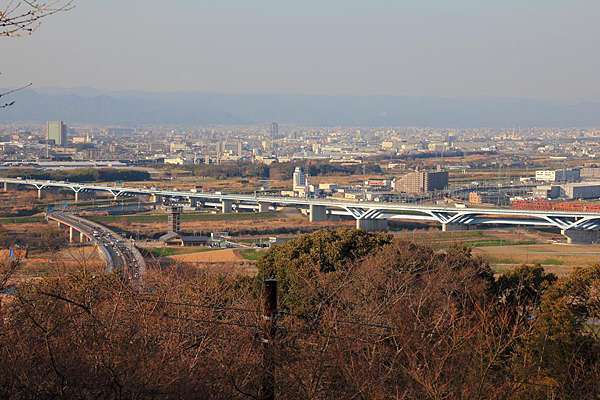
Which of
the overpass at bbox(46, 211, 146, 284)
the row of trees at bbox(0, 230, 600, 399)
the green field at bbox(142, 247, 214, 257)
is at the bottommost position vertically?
the green field at bbox(142, 247, 214, 257)

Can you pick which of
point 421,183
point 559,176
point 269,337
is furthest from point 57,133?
point 269,337

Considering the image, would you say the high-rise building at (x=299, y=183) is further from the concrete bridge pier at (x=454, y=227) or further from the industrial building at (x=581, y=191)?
the industrial building at (x=581, y=191)

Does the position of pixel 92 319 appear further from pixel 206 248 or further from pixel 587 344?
pixel 206 248

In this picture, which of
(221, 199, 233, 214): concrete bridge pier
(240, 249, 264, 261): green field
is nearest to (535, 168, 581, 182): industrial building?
(221, 199, 233, 214): concrete bridge pier

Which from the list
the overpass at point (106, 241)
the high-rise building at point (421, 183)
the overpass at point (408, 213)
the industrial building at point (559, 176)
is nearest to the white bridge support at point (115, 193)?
the overpass at point (408, 213)

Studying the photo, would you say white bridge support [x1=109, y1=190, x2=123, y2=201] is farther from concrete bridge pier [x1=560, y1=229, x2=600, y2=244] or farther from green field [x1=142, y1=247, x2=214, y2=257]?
concrete bridge pier [x1=560, y1=229, x2=600, y2=244]

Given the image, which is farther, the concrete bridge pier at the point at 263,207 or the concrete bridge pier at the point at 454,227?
the concrete bridge pier at the point at 263,207

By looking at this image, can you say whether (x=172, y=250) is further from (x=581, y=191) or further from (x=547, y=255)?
(x=581, y=191)
